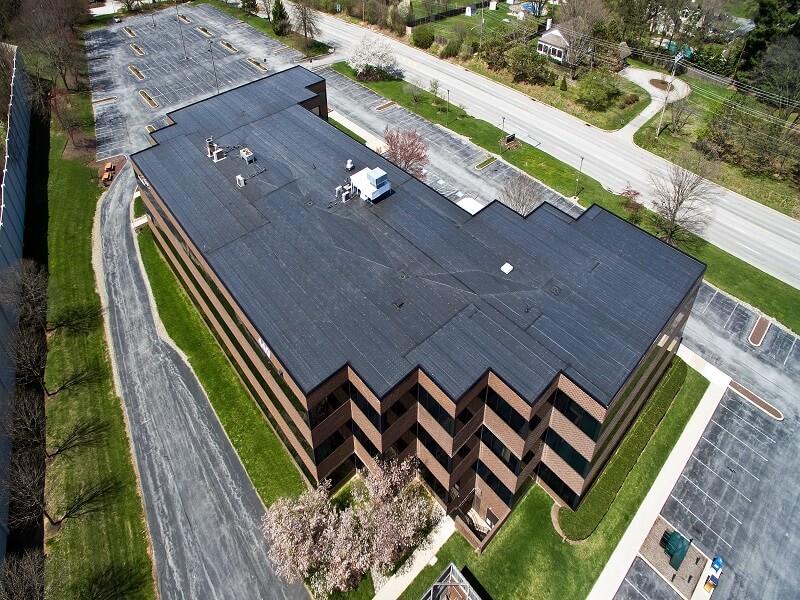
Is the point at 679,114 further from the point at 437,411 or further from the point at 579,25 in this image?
the point at 437,411

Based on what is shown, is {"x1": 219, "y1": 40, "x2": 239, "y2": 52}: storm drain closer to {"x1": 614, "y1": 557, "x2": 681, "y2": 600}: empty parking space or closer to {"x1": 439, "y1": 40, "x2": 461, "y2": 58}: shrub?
{"x1": 439, "y1": 40, "x2": 461, "y2": 58}: shrub

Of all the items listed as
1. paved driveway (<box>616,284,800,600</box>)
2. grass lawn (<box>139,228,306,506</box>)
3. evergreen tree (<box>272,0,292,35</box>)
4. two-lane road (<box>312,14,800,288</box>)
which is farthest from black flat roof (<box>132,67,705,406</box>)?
evergreen tree (<box>272,0,292,35</box>)

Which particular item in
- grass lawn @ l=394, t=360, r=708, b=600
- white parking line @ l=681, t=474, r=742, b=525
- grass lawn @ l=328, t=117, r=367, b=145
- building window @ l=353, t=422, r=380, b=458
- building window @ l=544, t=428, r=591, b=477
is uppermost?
grass lawn @ l=328, t=117, r=367, b=145

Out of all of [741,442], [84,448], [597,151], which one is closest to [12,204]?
[84,448]

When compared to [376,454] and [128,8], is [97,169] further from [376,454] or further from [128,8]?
[128,8]

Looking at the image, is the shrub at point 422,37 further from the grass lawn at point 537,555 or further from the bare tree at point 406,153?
the grass lawn at point 537,555
